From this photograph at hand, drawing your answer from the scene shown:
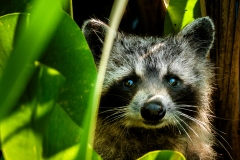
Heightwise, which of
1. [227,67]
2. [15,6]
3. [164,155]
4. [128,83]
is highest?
[15,6]

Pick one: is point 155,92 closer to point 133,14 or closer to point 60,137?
point 60,137

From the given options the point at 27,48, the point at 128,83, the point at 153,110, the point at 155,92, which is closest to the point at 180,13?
the point at 128,83

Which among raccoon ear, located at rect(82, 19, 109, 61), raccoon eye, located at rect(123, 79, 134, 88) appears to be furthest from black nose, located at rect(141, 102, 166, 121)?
raccoon ear, located at rect(82, 19, 109, 61)

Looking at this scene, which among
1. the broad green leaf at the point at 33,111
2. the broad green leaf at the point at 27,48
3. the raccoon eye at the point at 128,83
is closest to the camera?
the broad green leaf at the point at 27,48

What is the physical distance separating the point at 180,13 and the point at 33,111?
8.03 ft

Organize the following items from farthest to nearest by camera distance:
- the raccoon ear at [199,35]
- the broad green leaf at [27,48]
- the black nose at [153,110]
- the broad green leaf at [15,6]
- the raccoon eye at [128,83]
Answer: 1. the raccoon ear at [199,35]
2. the raccoon eye at [128,83]
3. the black nose at [153,110]
4. the broad green leaf at [15,6]
5. the broad green leaf at [27,48]

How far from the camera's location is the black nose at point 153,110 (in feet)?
9.36

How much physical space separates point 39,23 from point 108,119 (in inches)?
84.9

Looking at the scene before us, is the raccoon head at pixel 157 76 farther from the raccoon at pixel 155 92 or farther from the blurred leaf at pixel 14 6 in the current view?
the blurred leaf at pixel 14 6

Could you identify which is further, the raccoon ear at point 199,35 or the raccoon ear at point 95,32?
the raccoon ear at point 199,35

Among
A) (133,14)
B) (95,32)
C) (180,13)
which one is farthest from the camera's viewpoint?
(133,14)

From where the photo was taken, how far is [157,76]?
326 cm

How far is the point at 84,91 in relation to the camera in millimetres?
1794

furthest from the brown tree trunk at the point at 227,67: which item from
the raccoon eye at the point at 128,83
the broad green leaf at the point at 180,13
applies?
the raccoon eye at the point at 128,83
